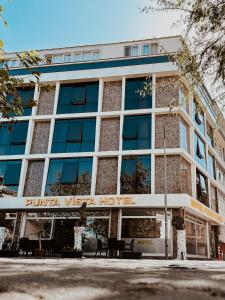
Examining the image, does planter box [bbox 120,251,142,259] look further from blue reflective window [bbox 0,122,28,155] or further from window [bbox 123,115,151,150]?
blue reflective window [bbox 0,122,28,155]

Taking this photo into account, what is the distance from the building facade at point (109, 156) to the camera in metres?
22.3

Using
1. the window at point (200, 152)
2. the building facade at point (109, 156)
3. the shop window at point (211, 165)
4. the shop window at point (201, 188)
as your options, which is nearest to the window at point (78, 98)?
the building facade at point (109, 156)

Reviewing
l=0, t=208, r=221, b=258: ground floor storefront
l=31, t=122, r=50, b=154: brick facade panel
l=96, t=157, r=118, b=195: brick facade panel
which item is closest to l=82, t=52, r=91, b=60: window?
l=31, t=122, r=50, b=154: brick facade panel

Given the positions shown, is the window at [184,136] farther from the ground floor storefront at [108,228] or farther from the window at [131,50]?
the window at [131,50]

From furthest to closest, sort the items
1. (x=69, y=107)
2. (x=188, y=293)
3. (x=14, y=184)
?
1. (x=69, y=107)
2. (x=14, y=184)
3. (x=188, y=293)

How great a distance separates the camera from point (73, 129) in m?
25.5

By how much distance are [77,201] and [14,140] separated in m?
7.62

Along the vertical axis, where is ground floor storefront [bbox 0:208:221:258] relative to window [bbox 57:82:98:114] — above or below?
below

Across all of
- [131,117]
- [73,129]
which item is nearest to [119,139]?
[131,117]

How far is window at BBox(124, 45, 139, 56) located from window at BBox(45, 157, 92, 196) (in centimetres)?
983

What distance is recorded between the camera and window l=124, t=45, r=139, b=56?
2742 centimetres

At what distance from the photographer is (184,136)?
2511cm

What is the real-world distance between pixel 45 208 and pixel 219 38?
59.8ft

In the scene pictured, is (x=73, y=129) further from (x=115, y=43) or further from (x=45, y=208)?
(x=115, y=43)
